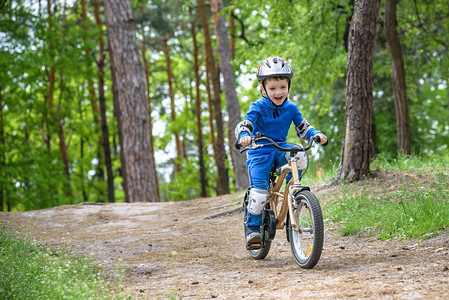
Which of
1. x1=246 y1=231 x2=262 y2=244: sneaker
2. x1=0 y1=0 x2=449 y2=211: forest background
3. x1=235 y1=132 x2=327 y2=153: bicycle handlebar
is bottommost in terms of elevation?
x1=246 y1=231 x2=262 y2=244: sneaker

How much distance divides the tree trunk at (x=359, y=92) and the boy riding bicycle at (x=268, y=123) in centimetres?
332

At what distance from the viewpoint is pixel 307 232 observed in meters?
4.90

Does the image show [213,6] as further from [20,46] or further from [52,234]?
[52,234]

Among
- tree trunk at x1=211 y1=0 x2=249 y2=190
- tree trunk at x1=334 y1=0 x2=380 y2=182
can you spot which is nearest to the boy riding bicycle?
tree trunk at x1=334 y1=0 x2=380 y2=182

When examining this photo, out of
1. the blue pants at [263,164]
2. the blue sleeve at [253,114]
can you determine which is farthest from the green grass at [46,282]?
the blue sleeve at [253,114]

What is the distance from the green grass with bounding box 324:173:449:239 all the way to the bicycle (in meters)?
1.43

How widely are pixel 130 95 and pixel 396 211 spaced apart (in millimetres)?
8322

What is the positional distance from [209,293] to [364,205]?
4067mm

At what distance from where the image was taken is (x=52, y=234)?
26.7 ft

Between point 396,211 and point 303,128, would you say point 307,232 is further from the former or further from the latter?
point 396,211

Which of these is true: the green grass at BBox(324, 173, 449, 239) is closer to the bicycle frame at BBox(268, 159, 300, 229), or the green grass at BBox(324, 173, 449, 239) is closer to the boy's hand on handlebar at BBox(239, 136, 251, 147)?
the bicycle frame at BBox(268, 159, 300, 229)

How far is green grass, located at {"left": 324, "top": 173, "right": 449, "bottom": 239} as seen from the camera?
582 cm

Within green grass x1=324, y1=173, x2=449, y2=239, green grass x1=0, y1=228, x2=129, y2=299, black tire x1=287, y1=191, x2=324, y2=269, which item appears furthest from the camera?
green grass x1=324, y1=173, x2=449, y2=239

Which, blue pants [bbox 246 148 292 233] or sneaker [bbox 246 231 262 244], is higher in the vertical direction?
blue pants [bbox 246 148 292 233]
